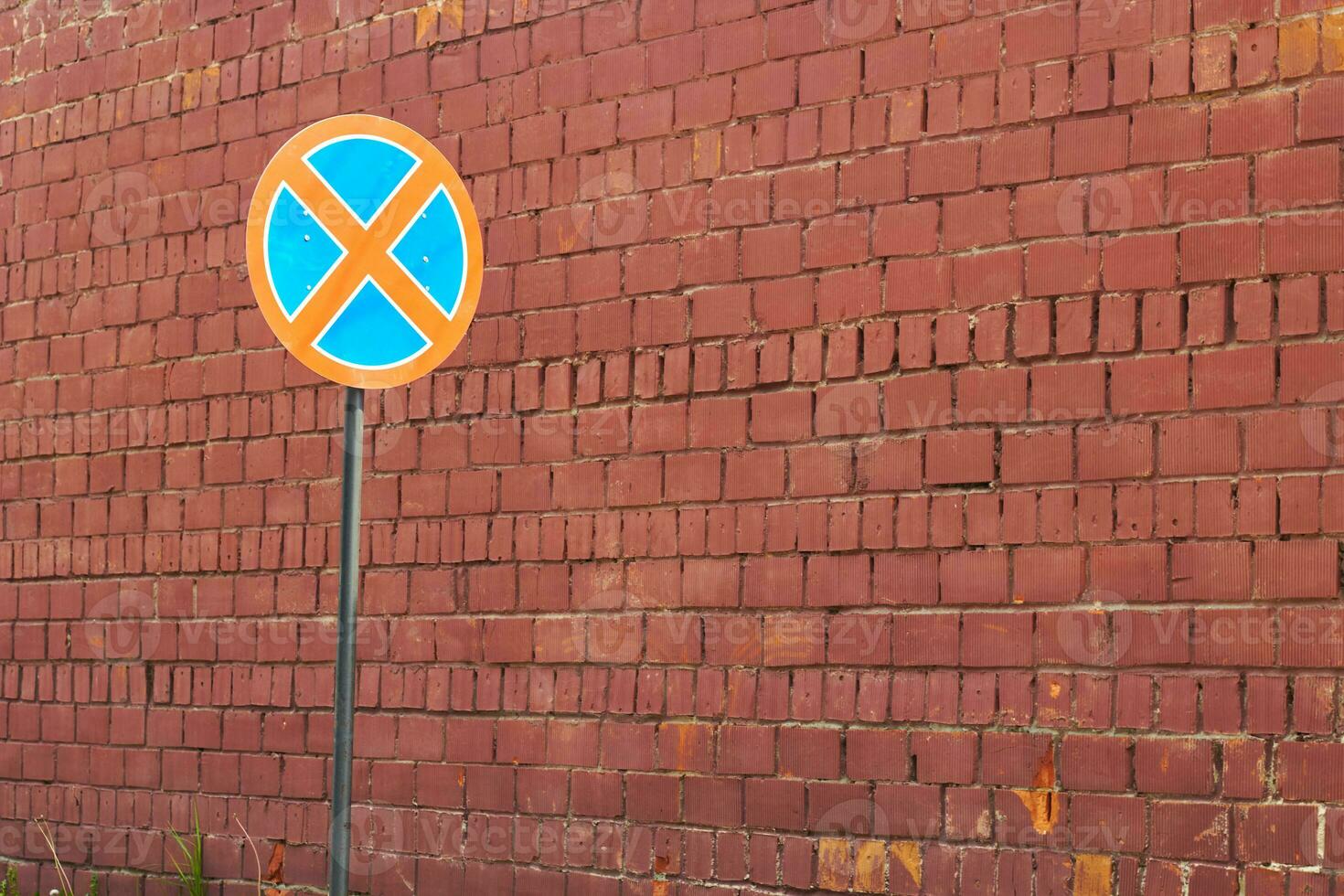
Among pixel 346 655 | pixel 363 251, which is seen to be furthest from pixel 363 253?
pixel 346 655

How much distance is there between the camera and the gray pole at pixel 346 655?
4188 mm

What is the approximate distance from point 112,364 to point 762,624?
3260 mm

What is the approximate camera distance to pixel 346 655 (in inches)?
168

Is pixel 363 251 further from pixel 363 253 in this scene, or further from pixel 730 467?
pixel 730 467

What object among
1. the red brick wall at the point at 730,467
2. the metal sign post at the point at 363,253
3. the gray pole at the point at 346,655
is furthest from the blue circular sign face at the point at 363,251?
the red brick wall at the point at 730,467

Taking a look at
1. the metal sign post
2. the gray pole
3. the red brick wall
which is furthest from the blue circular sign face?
the red brick wall

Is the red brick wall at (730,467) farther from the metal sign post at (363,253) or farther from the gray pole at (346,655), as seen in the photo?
the gray pole at (346,655)

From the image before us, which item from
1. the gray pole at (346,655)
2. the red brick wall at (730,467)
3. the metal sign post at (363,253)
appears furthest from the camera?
the red brick wall at (730,467)

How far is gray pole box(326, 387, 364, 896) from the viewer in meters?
4.19

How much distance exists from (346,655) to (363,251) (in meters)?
1.04

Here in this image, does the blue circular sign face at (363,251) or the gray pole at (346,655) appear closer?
the gray pole at (346,655)

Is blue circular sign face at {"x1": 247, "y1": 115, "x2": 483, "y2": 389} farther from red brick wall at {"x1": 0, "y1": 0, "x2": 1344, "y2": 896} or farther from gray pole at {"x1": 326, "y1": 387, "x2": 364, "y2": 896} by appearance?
red brick wall at {"x1": 0, "y1": 0, "x2": 1344, "y2": 896}

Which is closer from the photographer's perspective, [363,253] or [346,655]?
[346,655]

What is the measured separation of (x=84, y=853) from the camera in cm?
707
